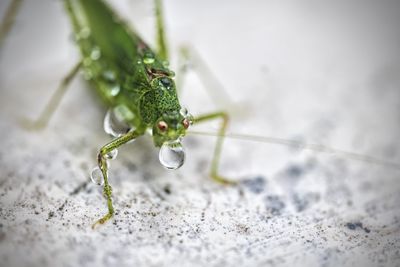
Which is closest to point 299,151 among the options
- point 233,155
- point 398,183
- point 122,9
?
point 233,155

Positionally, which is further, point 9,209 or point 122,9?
point 122,9

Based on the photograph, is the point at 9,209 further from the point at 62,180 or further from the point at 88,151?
the point at 88,151

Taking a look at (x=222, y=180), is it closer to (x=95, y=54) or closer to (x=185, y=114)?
(x=185, y=114)

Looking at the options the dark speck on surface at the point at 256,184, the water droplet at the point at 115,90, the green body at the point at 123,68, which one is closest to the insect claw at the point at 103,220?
the green body at the point at 123,68

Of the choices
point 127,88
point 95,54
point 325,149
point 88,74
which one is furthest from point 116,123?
point 325,149

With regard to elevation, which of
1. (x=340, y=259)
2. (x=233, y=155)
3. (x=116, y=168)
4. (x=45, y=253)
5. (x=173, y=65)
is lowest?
(x=45, y=253)

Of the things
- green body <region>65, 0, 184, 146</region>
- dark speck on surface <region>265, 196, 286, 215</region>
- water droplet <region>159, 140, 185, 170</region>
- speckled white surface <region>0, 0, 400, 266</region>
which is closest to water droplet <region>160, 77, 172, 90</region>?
green body <region>65, 0, 184, 146</region>

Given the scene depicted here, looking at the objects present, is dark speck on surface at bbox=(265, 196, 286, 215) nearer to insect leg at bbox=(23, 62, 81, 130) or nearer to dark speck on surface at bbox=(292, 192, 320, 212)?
dark speck on surface at bbox=(292, 192, 320, 212)
